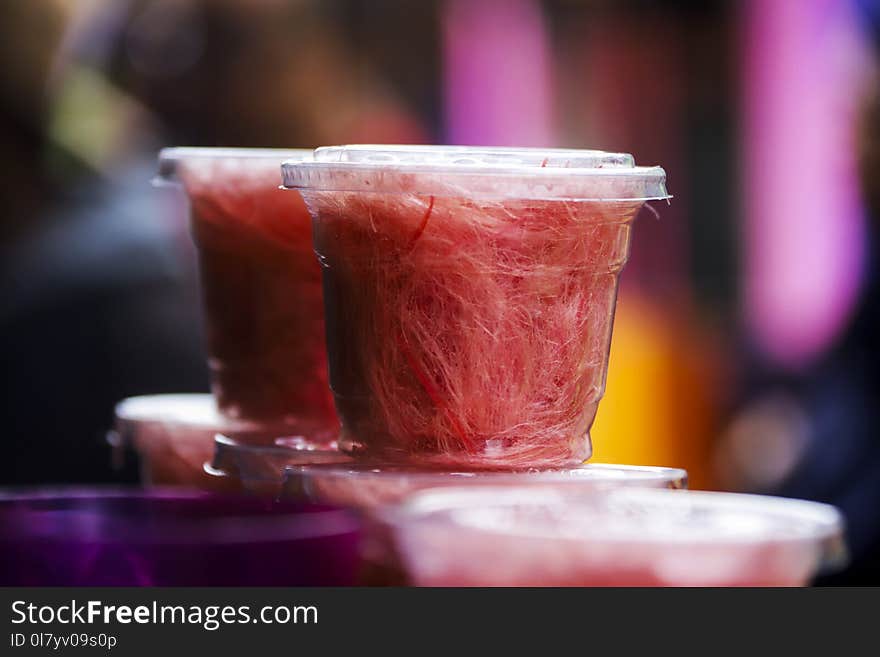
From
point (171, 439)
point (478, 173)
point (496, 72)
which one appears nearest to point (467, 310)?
point (478, 173)

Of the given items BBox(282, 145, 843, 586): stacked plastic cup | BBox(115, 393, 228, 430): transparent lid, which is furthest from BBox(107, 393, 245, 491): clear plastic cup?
BBox(282, 145, 843, 586): stacked plastic cup

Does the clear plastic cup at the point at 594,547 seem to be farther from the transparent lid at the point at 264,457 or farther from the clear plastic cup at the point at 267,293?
the clear plastic cup at the point at 267,293

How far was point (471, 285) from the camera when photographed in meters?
1.03

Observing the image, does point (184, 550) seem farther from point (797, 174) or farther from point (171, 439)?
point (797, 174)

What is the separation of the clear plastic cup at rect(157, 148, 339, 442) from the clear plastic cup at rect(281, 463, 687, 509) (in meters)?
0.24

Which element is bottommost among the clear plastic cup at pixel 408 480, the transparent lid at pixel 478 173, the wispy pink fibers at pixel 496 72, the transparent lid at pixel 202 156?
the clear plastic cup at pixel 408 480

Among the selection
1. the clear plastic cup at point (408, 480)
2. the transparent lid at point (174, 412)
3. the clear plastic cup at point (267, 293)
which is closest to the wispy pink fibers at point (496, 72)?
the transparent lid at point (174, 412)

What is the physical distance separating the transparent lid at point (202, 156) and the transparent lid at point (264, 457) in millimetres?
299

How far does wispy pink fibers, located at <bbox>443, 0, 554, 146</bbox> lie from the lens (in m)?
4.15

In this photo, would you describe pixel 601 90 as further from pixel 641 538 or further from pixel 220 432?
pixel 641 538

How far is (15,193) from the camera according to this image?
3.40m

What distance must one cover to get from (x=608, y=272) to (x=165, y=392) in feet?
5.74

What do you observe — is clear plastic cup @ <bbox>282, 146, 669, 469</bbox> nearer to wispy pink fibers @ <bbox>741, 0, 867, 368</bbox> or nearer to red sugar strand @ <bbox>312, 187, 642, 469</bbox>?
red sugar strand @ <bbox>312, 187, 642, 469</bbox>

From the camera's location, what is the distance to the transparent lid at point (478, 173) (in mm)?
1004
